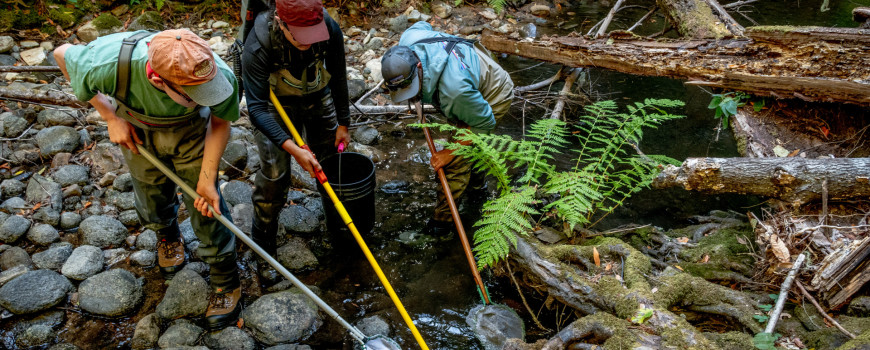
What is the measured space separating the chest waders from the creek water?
1.69 m

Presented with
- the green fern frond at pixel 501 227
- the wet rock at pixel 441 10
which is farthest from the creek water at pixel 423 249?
the wet rock at pixel 441 10

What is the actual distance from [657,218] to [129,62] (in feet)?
16.2

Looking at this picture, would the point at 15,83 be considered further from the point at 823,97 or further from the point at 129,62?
the point at 823,97

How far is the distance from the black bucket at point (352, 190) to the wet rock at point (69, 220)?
2.48m

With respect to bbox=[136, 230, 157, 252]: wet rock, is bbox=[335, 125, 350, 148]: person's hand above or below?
above

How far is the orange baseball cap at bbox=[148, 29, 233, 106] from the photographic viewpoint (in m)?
2.42

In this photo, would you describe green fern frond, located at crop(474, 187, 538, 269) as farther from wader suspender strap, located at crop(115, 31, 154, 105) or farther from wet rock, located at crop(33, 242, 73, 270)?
Result: wet rock, located at crop(33, 242, 73, 270)

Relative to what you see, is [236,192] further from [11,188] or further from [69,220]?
[11,188]

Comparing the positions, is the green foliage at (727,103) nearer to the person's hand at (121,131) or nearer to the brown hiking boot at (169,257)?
the person's hand at (121,131)

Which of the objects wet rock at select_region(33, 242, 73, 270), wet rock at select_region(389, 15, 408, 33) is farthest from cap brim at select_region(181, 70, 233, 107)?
wet rock at select_region(389, 15, 408, 33)

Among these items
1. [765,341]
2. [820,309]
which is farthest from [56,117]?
[820,309]

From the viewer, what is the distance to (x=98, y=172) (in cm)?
498

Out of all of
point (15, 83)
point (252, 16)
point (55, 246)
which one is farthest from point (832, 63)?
point (15, 83)

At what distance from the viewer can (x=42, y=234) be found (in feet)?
13.8
